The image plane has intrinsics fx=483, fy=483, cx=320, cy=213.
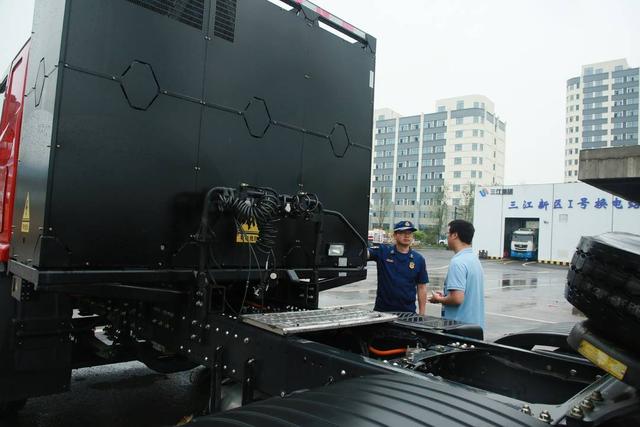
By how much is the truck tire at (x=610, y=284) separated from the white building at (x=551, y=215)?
32765 millimetres

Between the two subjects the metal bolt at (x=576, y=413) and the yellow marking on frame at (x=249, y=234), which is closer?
the metal bolt at (x=576, y=413)

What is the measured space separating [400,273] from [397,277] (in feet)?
0.20

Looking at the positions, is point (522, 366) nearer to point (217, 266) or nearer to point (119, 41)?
point (217, 266)

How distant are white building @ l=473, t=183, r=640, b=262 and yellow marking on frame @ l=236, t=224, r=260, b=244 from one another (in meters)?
32.1

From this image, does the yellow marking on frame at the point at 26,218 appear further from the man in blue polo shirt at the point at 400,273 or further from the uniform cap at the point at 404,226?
the uniform cap at the point at 404,226

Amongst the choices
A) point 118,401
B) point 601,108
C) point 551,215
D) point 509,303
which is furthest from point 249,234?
point 601,108

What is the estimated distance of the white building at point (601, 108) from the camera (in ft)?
→ 342

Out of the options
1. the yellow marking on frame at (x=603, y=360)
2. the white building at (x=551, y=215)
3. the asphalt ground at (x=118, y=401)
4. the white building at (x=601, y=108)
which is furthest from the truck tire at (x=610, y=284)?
the white building at (x=601, y=108)

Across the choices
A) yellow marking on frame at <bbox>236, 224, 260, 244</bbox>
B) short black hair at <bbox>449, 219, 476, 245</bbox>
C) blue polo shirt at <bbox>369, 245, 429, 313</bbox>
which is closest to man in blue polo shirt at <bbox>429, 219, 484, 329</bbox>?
short black hair at <bbox>449, 219, 476, 245</bbox>

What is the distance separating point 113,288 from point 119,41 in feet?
4.27

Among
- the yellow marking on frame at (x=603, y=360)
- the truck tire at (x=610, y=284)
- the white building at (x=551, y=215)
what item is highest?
the white building at (x=551, y=215)

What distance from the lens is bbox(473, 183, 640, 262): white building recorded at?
32.6 meters

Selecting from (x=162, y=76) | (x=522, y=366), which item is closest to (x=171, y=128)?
(x=162, y=76)

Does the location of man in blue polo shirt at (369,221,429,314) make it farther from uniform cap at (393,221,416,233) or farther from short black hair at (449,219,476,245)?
A: short black hair at (449,219,476,245)
